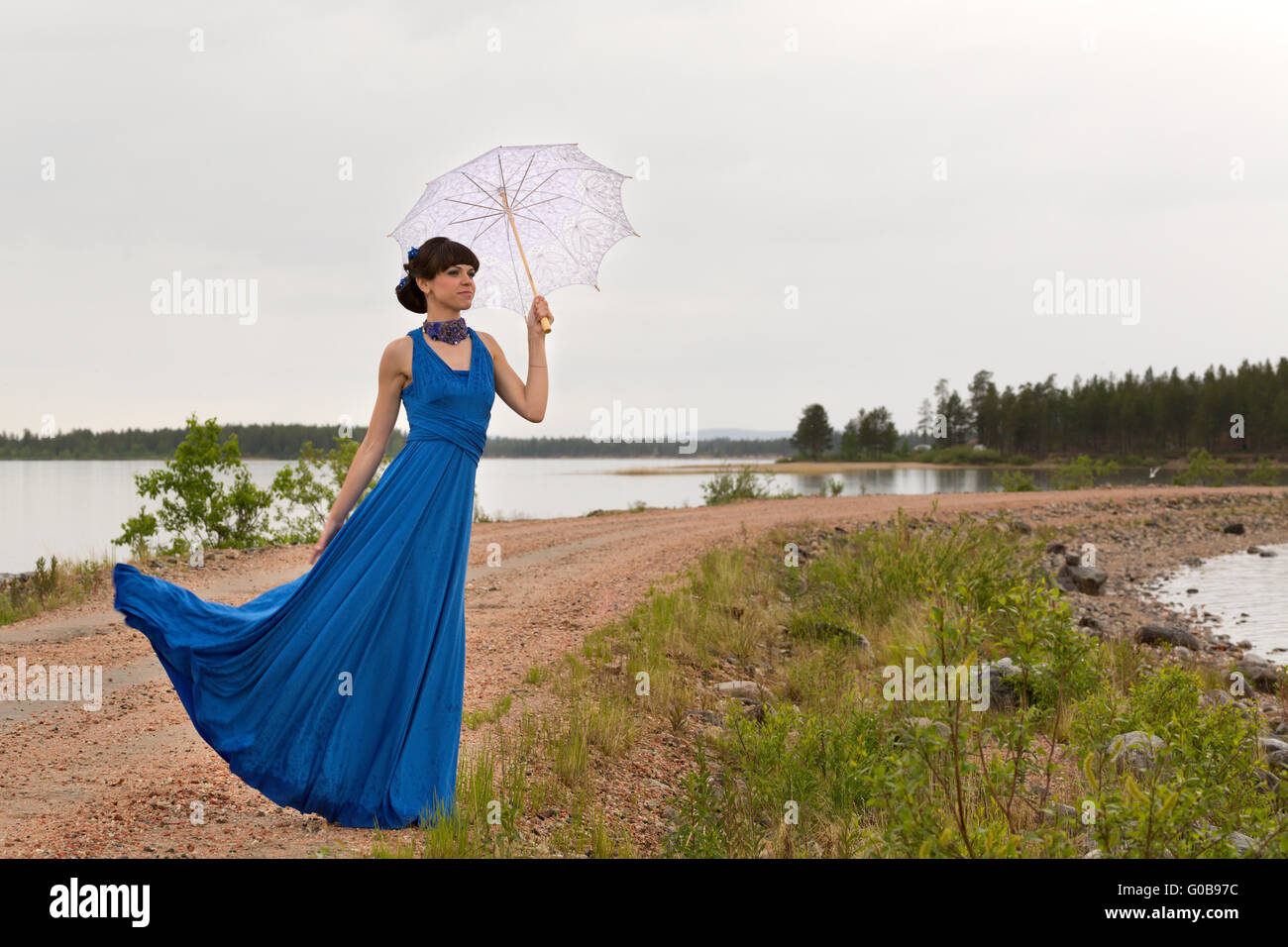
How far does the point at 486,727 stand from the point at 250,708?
2.24 meters

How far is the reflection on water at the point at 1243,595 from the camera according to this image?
47.1 feet

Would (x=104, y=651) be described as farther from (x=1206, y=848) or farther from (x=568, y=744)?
(x=1206, y=848)

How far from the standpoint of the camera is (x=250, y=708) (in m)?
4.56

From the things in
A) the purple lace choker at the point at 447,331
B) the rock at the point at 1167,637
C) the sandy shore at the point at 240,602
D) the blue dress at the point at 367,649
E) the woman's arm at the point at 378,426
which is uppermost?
the purple lace choker at the point at 447,331

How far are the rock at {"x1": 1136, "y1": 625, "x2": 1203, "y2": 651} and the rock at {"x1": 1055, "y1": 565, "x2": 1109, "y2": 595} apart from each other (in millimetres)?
4003

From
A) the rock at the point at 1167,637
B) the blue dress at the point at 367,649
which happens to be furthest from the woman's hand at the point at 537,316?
the rock at the point at 1167,637

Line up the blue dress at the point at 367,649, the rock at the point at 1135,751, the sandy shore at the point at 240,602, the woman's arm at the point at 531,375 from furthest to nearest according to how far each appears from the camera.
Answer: the woman's arm at the point at 531,375 < the sandy shore at the point at 240,602 < the blue dress at the point at 367,649 < the rock at the point at 1135,751

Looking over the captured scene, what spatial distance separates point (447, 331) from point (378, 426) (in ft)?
1.95

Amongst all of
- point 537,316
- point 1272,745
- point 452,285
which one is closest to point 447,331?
point 452,285

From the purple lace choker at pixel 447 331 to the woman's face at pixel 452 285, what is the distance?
91 mm

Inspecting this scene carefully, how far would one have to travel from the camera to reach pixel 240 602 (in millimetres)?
11297

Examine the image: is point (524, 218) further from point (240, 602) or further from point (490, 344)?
point (240, 602)

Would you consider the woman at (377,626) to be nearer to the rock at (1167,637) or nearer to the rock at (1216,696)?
the rock at (1216,696)
